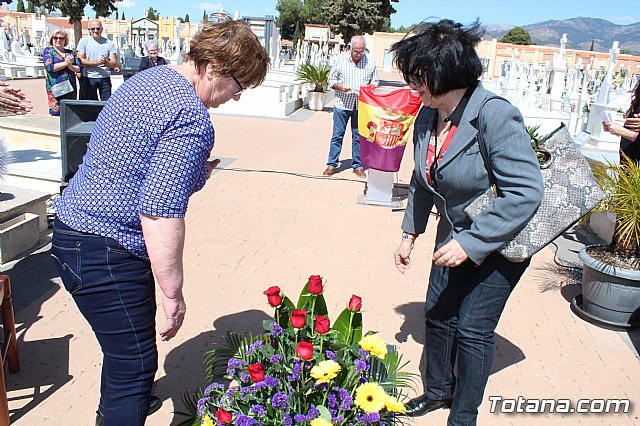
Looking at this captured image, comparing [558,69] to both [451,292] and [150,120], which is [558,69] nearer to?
[451,292]

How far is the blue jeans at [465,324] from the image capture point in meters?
2.32

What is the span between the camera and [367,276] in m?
4.55

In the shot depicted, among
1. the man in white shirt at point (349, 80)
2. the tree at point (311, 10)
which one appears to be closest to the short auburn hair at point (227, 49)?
the man in white shirt at point (349, 80)

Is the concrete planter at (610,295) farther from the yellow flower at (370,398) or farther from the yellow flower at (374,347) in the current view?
the yellow flower at (370,398)

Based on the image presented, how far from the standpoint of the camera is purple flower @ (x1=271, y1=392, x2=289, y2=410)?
190 cm

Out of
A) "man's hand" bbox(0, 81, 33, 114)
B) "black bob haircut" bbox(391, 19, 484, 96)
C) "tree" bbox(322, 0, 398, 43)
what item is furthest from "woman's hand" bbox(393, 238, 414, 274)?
"tree" bbox(322, 0, 398, 43)

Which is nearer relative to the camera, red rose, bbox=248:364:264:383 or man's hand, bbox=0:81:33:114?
red rose, bbox=248:364:264:383

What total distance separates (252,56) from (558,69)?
498 inches

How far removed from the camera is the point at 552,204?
7.18 feet

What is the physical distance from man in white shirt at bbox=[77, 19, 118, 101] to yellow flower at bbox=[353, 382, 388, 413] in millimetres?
8355

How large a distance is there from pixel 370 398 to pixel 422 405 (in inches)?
42.3

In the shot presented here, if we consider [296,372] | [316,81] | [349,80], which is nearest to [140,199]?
[296,372]

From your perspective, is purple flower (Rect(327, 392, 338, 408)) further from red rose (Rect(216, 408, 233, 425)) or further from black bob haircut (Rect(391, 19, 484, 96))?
black bob haircut (Rect(391, 19, 484, 96))

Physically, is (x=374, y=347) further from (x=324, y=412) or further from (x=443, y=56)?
(x=443, y=56)
